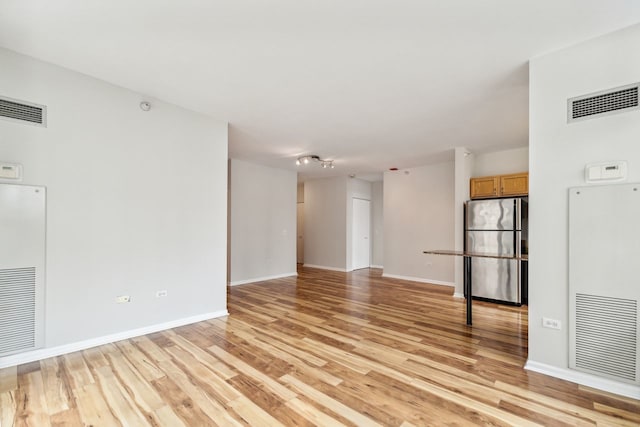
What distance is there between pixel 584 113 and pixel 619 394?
2187 mm

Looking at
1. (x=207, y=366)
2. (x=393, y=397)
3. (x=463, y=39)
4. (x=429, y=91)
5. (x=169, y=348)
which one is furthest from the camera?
(x=429, y=91)

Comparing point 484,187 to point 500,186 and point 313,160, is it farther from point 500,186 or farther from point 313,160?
point 313,160

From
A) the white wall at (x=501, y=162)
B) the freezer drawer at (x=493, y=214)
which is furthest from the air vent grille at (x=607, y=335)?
the white wall at (x=501, y=162)

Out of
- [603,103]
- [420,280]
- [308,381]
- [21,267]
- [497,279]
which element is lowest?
[420,280]

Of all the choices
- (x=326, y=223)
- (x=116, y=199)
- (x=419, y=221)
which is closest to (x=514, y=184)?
(x=419, y=221)

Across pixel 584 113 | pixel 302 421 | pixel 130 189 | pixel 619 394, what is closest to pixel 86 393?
pixel 302 421

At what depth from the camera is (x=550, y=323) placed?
250 centimetres

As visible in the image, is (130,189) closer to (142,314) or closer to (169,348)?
(142,314)

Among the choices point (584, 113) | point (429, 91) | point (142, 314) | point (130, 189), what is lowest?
point (142, 314)

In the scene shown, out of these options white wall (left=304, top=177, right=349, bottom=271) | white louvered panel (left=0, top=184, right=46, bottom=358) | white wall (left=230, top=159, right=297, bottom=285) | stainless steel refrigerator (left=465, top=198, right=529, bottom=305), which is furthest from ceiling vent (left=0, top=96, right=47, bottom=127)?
white wall (left=304, top=177, right=349, bottom=271)

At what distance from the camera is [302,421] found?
1.88m

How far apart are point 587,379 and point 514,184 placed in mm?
3589

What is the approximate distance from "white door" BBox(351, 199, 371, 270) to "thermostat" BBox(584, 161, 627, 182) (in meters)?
6.08

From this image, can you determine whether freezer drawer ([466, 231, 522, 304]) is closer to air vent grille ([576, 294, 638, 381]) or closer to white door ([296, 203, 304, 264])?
air vent grille ([576, 294, 638, 381])
